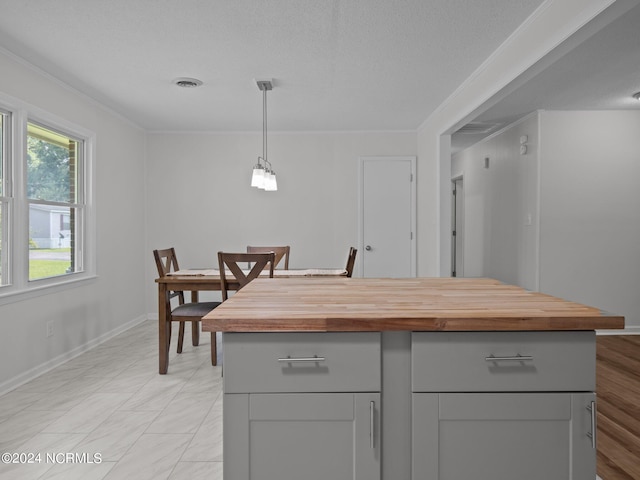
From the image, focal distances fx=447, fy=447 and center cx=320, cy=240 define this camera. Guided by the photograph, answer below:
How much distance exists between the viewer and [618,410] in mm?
2744

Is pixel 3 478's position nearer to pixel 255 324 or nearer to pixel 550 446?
pixel 255 324

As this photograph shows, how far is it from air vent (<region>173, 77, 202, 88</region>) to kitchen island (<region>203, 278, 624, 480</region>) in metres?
2.95

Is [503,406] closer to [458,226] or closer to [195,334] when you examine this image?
[195,334]

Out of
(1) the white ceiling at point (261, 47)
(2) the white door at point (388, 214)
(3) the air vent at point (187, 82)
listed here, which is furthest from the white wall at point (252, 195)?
(3) the air vent at point (187, 82)

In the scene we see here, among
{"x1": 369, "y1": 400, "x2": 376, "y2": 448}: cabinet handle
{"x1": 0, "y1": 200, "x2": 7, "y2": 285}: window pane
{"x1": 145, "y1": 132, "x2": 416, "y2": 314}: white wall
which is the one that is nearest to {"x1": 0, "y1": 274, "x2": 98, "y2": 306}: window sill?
{"x1": 0, "y1": 200, "x2": 7, "y2": 285}: window pane

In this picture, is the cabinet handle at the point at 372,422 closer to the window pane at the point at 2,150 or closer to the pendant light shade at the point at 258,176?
the pendant light shade at the point at 258,176

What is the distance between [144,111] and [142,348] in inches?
95.7

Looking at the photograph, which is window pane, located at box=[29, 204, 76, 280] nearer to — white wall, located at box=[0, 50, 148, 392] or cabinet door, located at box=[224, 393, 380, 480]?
white wall, located at box=[0, 50, 148, 392]

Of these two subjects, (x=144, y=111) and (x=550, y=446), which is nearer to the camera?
(x=550, y=446)

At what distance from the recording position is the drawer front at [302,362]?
1271 mm

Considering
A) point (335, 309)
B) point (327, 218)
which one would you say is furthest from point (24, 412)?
point (327, 218)

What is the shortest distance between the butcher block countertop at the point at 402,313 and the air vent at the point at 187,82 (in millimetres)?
2612

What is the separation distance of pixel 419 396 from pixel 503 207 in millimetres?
4900

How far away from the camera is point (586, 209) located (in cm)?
477
